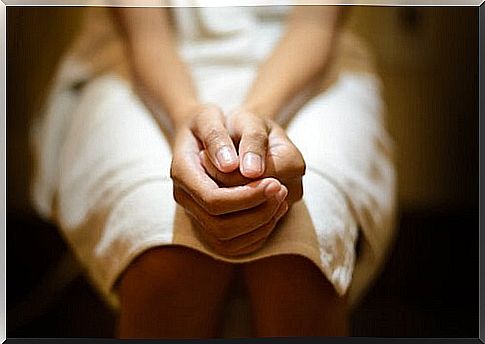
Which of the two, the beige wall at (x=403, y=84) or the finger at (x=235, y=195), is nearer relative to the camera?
the finger at (x=235, y=195)

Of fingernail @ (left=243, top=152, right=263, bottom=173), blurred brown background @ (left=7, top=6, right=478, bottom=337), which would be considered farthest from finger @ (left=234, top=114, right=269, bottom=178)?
blurred brown background @ (left=7, top=6, right=478, bottom=337)

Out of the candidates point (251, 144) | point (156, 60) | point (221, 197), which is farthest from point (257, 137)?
point (156, 60)

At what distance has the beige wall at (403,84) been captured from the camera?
1.29 metres

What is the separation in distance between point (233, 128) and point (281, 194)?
0.47ft

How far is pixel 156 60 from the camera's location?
1.29 metres

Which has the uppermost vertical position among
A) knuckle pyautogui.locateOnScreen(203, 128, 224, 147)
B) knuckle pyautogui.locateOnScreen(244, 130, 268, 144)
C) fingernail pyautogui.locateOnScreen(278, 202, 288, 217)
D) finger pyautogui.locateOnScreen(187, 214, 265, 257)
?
knuckle pyautogui.locateOnScreen(203, 128, 224, 147)

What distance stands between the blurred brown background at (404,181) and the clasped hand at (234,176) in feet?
0.73

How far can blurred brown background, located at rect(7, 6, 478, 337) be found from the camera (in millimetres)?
1287

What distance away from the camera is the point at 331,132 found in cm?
128

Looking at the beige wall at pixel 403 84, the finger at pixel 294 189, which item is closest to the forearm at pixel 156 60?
the beige wall at pixel 403 84

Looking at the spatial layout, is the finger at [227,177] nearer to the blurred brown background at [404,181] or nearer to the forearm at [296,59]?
the forearm at [296,59]

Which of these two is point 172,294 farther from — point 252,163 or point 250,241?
point 252,163

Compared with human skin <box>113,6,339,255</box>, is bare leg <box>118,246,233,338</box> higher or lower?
lower

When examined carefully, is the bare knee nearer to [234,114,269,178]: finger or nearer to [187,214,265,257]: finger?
[187,214,265,257]: finger
